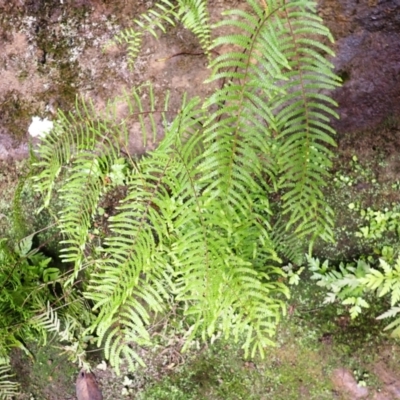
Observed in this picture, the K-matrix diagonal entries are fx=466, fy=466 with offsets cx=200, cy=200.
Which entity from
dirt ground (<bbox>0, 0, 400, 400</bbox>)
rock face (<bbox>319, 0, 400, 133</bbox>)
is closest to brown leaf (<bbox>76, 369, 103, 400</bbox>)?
dirt ground (<bbox>0, 0, 400, 400</bbox>)

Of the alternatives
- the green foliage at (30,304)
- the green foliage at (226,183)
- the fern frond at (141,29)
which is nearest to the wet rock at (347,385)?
the green foliage at (226,183)

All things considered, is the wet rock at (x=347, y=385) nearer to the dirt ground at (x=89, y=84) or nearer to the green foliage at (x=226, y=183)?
the dirt ground at (x=89, y=84)

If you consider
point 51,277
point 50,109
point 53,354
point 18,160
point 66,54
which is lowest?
point 53,354

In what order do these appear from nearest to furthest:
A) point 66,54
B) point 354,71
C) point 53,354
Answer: point 354,71, point 66,54, point 53,354

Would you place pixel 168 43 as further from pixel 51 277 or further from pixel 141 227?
pixel 51 277

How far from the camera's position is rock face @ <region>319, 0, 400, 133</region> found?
3.04 meters

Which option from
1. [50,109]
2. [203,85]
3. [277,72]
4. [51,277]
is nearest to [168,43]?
[203,85]

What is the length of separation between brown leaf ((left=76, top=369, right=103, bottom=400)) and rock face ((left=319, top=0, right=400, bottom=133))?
2.82 meters

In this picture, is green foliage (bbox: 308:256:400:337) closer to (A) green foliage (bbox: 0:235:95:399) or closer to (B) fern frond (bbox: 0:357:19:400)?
(A) green foliage (bbox: 0:235:95:399)

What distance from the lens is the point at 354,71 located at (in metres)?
3.13

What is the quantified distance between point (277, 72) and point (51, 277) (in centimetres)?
239

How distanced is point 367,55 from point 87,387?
324cm

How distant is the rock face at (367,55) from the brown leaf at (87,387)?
2.82 metres

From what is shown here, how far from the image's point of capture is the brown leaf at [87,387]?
372 cm
